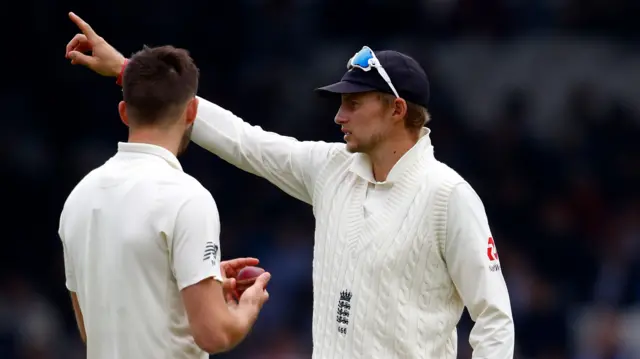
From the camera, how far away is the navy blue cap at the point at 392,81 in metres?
4.16

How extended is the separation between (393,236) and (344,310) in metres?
0.30

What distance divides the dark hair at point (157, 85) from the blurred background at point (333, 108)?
17.4 ft

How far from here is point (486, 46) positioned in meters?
9.52

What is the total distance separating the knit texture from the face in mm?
164

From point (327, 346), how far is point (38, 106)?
6.02 meters

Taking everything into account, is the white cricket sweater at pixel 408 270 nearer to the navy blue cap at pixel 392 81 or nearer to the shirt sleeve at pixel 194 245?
the navy blue cap at pixel 392 81

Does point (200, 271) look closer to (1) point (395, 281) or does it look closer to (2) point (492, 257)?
(1) point (395, 281)

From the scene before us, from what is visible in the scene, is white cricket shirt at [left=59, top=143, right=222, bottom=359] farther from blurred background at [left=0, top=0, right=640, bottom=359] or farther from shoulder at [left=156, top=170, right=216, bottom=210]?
blurred background at [left=0, top=0, right=640, bottom=359]

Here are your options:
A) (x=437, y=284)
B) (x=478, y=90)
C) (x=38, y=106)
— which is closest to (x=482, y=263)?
(x=437, y=284)

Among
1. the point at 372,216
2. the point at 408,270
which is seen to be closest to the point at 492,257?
the point at 408,270

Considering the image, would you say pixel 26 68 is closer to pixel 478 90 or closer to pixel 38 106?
pixel 38 106

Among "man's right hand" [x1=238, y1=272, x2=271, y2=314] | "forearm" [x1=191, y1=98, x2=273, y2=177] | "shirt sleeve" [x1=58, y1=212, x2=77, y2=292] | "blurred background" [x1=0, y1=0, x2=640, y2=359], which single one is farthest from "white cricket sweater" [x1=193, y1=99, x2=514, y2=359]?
"blurred background" [x1=0, y1=0, x2=640, y2=359]

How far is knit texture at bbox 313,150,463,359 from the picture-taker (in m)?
3.99

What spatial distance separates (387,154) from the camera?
4184mm
